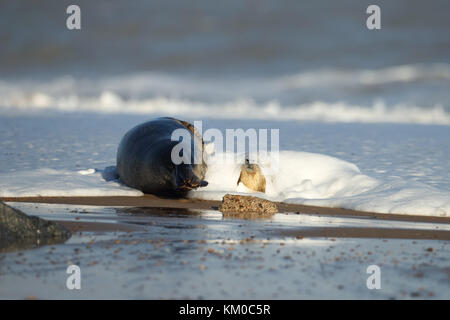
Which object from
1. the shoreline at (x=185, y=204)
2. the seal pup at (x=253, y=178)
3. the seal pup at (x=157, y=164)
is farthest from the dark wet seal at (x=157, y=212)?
the seal pup at (x=253, y=178)

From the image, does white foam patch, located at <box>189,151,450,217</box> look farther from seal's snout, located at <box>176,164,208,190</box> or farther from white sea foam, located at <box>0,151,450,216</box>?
seal's snout, located at <box>176,164,208,190</box>

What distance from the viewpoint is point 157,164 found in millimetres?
11500

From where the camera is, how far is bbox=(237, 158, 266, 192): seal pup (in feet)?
40.8

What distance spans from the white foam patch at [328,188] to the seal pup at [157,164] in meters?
0.36

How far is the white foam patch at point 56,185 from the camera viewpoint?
11227mm

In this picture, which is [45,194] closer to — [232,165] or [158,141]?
[158,141]

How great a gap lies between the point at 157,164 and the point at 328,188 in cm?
308

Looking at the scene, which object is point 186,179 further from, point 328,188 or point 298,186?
point 328,188

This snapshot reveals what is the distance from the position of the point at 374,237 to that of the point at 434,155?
13900 millimetres

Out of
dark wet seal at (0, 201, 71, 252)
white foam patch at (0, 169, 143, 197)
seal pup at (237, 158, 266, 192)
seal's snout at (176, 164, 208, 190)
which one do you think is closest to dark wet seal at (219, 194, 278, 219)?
seal's snout at (176, 164, 208, 190)

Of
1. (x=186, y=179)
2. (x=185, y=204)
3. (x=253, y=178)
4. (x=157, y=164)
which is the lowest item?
(x=185, y=204)

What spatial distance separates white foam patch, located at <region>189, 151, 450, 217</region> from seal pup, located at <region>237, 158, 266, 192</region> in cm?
11

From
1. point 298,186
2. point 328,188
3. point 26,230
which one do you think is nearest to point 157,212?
point 26,230
